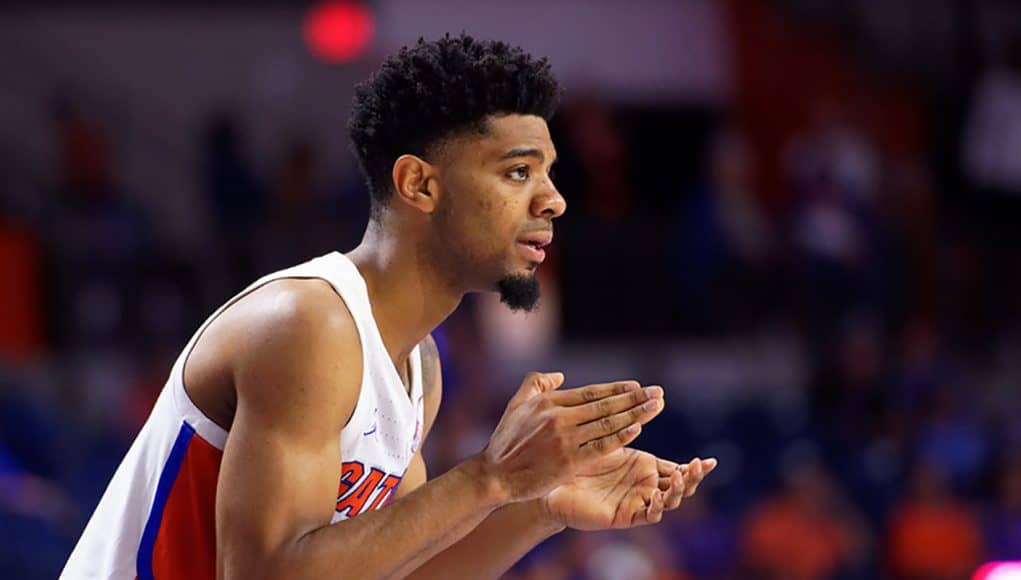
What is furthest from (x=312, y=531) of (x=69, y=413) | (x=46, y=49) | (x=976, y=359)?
(x=46, y=49)

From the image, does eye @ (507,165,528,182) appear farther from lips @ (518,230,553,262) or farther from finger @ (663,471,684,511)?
finger @ (663,471,684,511)

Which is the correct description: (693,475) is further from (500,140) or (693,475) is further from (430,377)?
(500,140)

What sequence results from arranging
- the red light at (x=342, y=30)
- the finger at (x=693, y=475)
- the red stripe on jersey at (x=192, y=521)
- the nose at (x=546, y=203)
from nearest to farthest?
1. the red stripe on jersey at (x=192, y=521)
2. the nose at (x=546, y=203)
3. the finger at (x=693, y=475)
4. the red light at (x=342, y=30)

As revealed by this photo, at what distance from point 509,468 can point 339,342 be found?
0.50 metres

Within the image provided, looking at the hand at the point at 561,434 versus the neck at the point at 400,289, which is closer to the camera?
the hand at the point at 561,434

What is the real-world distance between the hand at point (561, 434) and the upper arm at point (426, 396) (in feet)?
2.84

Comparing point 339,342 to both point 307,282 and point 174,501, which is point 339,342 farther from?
point 174,501

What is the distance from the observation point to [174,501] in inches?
141

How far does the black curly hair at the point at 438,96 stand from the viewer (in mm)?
3740

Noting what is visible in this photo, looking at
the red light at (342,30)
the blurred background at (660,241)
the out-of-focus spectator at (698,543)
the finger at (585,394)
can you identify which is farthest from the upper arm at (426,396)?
the red light at (342,30)

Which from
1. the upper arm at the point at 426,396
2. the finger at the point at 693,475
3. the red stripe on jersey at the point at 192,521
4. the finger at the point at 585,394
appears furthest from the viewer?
the upper arm at the point at 426,396

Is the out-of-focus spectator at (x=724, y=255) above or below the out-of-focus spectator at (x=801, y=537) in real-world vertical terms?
above

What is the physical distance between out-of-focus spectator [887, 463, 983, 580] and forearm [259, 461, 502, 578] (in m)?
6.95

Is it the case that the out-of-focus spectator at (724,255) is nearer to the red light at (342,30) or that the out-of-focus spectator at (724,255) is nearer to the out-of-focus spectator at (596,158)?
the out-of-focus spectator at (596,158)
